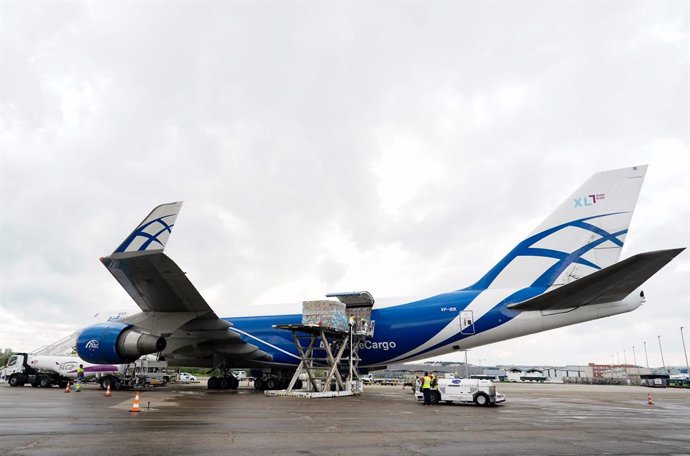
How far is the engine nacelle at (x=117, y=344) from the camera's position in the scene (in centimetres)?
1795

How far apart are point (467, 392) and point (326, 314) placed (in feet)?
19.6

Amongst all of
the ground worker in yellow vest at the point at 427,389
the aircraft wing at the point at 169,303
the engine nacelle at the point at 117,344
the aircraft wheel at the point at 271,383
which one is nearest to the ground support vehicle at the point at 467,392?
the ground worker in yellow vest at the point at 427,389

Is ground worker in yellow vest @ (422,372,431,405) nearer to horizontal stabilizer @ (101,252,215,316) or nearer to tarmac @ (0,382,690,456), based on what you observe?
tarmac @ (0,382,690,456)

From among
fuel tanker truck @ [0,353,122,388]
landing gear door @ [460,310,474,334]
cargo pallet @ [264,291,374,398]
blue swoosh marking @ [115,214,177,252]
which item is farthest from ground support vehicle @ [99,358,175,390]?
landing gear door @ [460,310,474,334]

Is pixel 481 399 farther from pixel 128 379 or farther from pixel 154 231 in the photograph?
pixel 128 379

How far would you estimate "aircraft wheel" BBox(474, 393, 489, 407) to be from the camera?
15.2 meters

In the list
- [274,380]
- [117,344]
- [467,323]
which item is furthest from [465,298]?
[117,344]

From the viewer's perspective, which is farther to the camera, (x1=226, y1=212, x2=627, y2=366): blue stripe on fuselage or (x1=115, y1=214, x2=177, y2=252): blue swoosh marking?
(x1=226, y1=212, x2=627, y2=366): blue stripe on fuselage

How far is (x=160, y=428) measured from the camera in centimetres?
809

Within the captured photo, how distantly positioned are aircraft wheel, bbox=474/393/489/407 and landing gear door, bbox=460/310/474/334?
8.70 feet

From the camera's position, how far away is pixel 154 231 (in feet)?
47.5

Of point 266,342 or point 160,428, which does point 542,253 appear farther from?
point 160,428

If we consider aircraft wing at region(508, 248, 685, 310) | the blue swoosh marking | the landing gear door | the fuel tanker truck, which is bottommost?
the fuel tanker truck

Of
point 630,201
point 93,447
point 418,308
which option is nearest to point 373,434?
point 93,447
